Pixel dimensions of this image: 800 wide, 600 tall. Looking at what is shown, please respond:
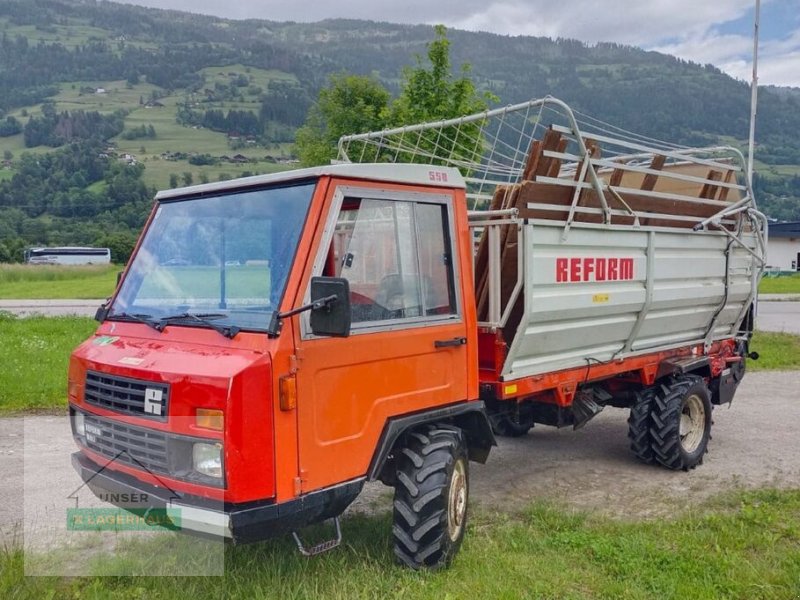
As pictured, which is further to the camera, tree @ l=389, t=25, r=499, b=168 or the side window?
tree @ l=389, t=25, r=499, b=168

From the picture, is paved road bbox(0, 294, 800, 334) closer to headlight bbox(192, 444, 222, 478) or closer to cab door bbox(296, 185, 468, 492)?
cab door bbox(296, 185, 468, 492)

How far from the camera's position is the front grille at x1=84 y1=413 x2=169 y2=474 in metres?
3.61

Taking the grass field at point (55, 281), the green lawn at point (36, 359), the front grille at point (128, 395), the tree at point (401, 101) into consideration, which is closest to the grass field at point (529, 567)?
the front grille at point (128, 395)

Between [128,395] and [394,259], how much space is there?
160 centimetres

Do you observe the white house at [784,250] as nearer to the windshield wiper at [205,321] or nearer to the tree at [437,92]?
the tree at [437,92]

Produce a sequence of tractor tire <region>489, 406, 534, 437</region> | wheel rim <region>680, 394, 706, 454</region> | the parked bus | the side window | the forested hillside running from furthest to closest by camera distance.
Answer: the forested hillside
the parked bus
wheel rim <region>680, 394, 706, 454</region>
tractor tire <region>489, 406, 534, 437</region>
the side window

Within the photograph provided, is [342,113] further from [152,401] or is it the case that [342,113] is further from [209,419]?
[209,419]

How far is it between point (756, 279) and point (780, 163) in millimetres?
113236

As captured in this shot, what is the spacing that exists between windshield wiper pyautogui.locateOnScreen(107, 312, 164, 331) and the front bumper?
0.80 meters

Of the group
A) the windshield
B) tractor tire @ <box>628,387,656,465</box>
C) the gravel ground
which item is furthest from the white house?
the windshield

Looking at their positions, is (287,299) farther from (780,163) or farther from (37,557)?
(780,163)

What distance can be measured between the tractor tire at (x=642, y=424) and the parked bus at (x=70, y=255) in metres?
51.0

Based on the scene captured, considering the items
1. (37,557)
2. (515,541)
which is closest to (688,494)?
(515,541)

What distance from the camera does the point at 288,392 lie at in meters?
3.52
